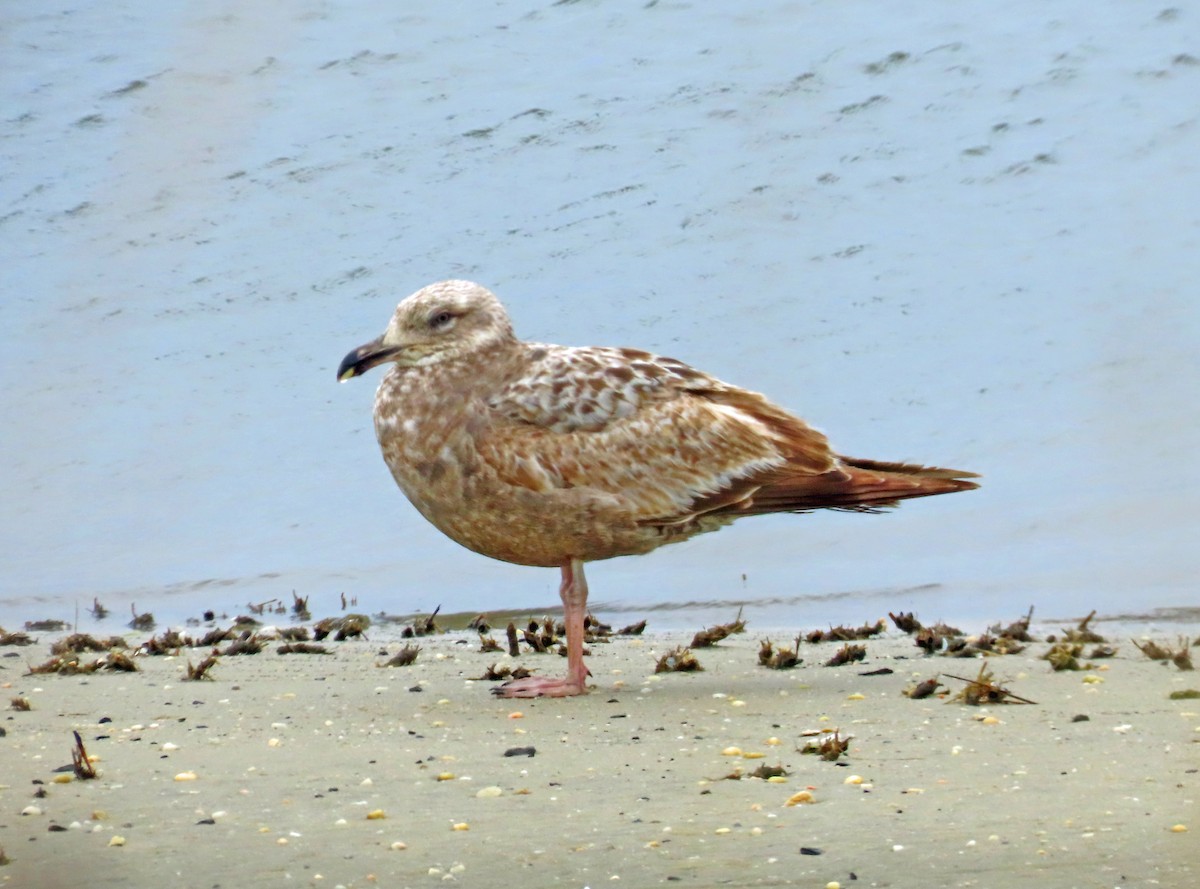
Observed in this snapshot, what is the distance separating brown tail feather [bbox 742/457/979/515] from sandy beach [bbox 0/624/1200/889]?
2.69 feet

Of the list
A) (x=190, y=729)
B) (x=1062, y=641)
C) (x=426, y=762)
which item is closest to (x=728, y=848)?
(x=426, y=762)

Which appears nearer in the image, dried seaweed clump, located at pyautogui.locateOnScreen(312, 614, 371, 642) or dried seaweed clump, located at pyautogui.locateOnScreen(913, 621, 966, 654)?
dried seaweed clump, located at pyautogui.locateOnScreen(913, 621, 966, 654)

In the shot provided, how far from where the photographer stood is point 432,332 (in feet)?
27.2

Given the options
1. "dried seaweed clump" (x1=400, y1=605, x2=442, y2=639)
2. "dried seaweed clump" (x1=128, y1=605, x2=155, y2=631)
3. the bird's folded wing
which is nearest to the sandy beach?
the bird's folded wing

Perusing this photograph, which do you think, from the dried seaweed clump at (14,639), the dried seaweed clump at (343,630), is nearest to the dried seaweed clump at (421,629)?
the dried seaweed clump at (343,630)

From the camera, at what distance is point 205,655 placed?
31.0ft

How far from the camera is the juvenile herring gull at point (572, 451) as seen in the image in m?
7.91

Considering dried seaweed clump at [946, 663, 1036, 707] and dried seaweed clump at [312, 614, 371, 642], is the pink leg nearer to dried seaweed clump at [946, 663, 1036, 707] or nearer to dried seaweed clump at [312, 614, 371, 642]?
dried seaweed clump at [946, 663, 1036, 707]

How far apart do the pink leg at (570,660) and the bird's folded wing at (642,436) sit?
→ 1.42ft

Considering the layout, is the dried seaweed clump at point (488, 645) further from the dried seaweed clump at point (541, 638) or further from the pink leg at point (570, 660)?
the pink leg at point (570, 660)

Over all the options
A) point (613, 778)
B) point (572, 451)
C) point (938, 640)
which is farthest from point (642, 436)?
point (613, 778)

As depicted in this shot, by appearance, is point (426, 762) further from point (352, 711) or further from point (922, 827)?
point (922, 827)

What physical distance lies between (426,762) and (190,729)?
4.10 ft

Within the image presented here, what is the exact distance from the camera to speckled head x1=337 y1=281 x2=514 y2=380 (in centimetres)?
827
